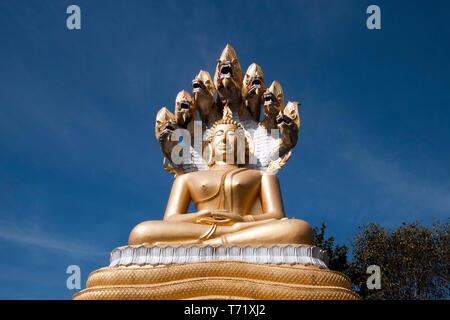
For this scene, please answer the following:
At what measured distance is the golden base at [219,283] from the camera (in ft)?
16.6

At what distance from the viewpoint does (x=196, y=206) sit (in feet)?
26.0

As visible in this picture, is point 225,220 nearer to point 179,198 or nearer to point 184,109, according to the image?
point 179,198

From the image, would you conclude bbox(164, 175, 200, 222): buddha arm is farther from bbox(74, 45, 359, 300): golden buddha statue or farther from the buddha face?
the buddha face

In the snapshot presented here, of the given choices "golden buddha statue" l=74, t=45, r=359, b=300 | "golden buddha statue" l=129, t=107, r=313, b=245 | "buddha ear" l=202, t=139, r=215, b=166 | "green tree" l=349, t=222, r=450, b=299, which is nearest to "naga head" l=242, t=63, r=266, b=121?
"golden buddha statue" l=74, t=45, r=359, b=300

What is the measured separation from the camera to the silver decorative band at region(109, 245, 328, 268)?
5.60 metres

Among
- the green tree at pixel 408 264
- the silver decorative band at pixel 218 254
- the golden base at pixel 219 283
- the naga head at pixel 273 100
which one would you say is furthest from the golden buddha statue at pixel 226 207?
the green tree at pixel 408 264

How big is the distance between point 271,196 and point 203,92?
2.63 meters

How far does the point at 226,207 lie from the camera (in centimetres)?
760

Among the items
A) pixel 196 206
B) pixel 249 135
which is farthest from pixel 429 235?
pixel 196 206

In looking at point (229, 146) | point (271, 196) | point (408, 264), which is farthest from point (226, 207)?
point (408, 264)

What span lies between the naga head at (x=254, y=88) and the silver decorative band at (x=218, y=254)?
3.95 meters

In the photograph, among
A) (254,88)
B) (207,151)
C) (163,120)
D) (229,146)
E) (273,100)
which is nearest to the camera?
(229,146)

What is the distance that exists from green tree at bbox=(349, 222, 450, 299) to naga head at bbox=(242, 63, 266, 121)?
8193 mm

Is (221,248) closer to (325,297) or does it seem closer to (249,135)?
(325,297)
